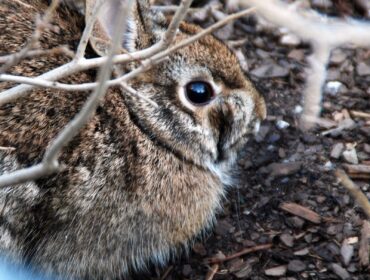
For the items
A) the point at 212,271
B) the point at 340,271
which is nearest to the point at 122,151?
the point at 212,271

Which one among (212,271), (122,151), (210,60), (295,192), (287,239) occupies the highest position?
(210,60)

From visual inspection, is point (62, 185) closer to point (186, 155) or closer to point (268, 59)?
point (186, 155)

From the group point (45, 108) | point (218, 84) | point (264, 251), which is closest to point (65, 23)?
point (45, 108)

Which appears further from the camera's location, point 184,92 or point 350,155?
point 350,155

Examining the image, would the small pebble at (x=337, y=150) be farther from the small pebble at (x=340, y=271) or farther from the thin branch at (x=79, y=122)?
the thin branch at (x=79, y=122)

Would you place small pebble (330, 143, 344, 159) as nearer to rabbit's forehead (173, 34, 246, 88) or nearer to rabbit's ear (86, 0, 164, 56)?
rabbit's forehead (173, 34, 246, 88)

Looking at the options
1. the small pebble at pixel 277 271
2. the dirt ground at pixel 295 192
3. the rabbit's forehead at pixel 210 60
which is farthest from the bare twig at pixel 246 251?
the rabbit's forehead at pixel 210 60

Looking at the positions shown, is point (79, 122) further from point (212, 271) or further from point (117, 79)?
point (212, 271)
